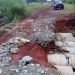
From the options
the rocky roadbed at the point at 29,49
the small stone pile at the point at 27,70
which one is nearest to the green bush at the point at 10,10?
the rocky roadbed at the point at 29,49

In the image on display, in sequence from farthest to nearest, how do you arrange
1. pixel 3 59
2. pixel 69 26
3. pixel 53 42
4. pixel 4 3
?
pixel 4 3 → pixel 69 26 → pixel 53 42 → pixel 3 59

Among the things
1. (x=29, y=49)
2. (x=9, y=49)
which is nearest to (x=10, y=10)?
(x=29, y=49)

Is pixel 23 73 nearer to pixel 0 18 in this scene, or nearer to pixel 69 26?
pixel 69 26

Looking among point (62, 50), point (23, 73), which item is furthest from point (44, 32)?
point (23, 73)

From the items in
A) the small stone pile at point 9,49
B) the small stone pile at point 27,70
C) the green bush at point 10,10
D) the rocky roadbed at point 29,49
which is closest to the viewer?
the small stone pile at point 27,70

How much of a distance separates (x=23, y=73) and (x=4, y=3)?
1314 centimetres

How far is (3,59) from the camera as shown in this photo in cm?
1141

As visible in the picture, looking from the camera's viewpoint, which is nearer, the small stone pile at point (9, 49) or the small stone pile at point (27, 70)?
the small stone pile at point (27, 70)

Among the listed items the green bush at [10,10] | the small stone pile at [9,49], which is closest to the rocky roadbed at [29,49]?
the small stone pile at [9,49]

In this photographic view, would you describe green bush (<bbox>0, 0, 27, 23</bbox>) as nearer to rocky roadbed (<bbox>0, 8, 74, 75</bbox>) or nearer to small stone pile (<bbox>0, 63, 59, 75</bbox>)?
rocky roadbed (<bbox>0, 8, 74, 75</bbox>)

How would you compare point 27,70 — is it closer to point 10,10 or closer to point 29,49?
point 29,49

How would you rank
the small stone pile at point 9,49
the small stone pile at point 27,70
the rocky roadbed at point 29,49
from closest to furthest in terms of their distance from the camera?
the small stone pile at point 27,70
the rocky roadbed at point 29,49
the small stone pile at point 9,49

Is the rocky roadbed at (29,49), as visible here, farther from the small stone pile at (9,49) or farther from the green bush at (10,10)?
the green bush at (10,10)

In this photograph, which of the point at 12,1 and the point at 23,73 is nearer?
the point at 23,73
